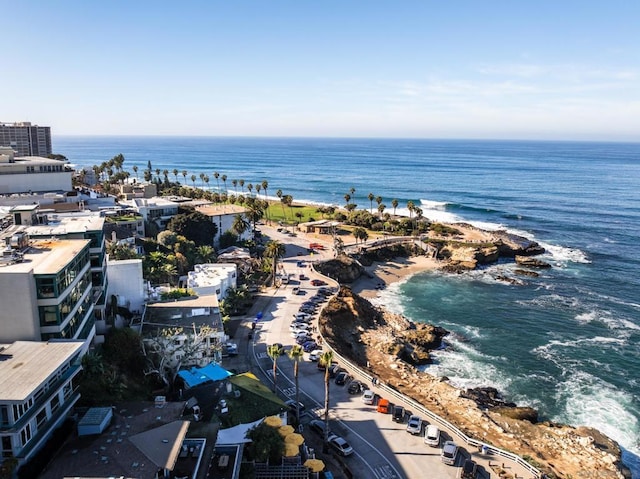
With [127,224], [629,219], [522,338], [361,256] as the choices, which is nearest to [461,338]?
[522,338]

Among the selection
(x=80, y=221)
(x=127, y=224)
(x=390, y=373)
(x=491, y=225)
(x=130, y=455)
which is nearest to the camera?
(x=130, y=455)

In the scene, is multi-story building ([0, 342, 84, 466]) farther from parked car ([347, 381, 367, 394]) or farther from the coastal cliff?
the coastal cliff

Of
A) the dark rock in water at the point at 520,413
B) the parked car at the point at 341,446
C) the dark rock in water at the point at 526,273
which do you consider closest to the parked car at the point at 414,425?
the parked car at the point at 341,446

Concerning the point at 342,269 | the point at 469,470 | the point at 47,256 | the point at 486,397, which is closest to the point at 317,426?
the point at 469,470

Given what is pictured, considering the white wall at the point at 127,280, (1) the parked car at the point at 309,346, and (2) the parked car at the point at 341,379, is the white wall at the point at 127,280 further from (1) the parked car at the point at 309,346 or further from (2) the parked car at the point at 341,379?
(2) the parked car at the point at 341,379

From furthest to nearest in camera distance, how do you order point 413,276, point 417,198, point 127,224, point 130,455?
point 417,198 → point 413,276 → point 127,224 → point 130,455

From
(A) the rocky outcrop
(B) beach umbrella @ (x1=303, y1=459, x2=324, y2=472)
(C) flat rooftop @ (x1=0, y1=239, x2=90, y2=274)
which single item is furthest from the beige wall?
(A) the rocky outcrop

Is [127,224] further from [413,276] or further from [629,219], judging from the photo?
[629,219]
